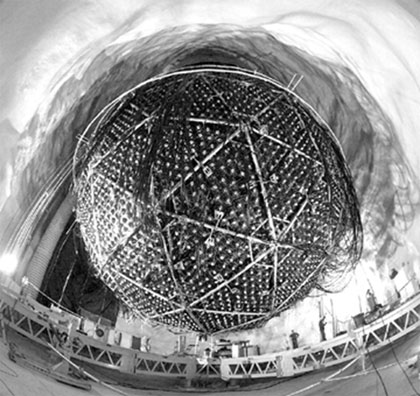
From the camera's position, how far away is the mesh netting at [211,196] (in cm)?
77

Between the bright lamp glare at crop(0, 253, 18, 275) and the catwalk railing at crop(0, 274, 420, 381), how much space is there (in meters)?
0.02

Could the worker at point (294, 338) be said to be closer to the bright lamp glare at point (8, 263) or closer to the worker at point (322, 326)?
the worker at point (322, 326)

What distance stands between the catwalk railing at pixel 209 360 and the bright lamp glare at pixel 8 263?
2 cm

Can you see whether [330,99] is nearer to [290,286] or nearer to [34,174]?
[290,286]

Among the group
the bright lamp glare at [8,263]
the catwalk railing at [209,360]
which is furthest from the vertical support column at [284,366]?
the bright lamp glare at [8,263]

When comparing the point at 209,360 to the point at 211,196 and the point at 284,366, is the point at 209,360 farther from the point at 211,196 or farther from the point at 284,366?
the point at 211,196

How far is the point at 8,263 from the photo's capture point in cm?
65

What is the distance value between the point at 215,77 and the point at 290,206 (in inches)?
8.1

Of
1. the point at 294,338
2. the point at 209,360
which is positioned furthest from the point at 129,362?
the point at 294,338

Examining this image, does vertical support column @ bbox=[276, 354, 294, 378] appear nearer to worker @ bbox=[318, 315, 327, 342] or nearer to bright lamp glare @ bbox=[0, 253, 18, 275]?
worker @ bbox=[318, 315, 327, 342]

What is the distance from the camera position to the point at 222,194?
0.77 m

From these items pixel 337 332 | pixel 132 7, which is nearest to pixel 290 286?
pixel 337 332

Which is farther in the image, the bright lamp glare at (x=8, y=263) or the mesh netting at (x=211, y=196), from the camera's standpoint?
the mesh netting at (x=211, y=196)

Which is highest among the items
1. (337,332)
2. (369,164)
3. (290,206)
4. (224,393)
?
(369,164)
